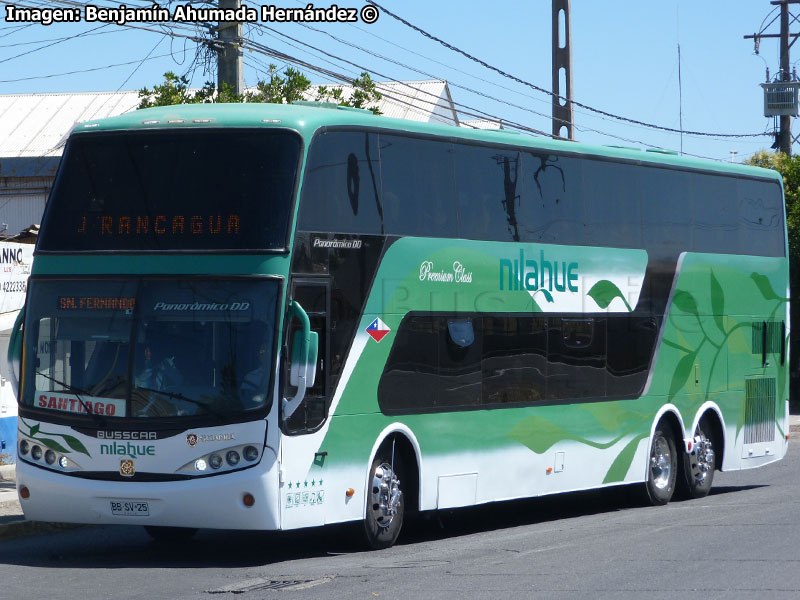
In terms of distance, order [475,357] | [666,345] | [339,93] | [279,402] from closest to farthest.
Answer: [279,402] → [475,357] → [666,345] → [339,93]

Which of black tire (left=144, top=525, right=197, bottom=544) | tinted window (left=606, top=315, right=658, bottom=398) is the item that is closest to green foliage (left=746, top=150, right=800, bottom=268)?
tinted window (left=606, top=315, right=658, bottom=398)

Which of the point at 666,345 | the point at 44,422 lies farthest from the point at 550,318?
the point at 44,422

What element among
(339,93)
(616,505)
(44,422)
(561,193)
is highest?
(339,93)

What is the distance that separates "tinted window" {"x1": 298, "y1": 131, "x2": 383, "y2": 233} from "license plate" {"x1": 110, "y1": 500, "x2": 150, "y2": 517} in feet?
9.13

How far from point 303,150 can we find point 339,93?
853cm

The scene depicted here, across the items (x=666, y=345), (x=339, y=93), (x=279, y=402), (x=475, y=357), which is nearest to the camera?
(x=279, y=402)

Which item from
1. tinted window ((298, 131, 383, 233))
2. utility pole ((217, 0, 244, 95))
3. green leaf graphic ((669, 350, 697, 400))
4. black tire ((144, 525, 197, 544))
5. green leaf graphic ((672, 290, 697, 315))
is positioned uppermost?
utility pole ((217, 0, 244, 95))

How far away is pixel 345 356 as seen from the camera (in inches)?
473

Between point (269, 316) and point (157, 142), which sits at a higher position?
point (157, 142)

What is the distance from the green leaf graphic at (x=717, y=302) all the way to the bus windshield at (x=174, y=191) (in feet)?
27.7

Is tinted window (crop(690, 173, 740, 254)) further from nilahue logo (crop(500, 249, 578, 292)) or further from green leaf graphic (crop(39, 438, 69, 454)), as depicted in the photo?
green leaf graphic (crop(39, 438, 69, 454))

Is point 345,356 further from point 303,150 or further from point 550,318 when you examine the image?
point 550,318

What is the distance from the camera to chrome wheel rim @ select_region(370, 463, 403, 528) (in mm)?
12289

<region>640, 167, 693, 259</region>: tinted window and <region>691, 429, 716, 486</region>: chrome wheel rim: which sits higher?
<region>640, 167, 693, 259</region>: tinted window
